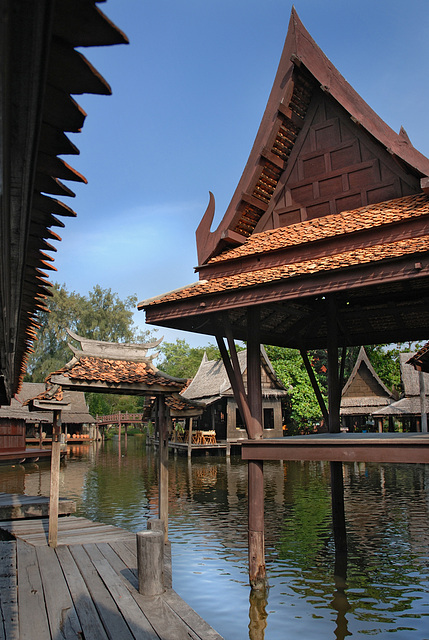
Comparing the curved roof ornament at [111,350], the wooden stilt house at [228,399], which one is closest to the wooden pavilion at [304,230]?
the curved roof ornament at [111,350]

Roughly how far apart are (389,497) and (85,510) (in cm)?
911

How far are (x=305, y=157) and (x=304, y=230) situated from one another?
166cm

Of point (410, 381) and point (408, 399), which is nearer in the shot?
point (408, 399)

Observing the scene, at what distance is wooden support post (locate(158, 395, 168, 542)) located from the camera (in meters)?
9.02

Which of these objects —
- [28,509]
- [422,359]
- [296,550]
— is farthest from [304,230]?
[28,509]

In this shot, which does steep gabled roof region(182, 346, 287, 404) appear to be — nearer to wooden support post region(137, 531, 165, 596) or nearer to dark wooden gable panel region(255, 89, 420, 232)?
dark wooden gable panel region(255, 89, 420, 232)

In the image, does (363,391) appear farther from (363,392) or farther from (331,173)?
(331,173)

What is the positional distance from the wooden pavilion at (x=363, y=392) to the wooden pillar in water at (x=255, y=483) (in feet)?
83.9

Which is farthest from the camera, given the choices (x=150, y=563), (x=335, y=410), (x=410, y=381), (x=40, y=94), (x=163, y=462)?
(x=410, y=381)

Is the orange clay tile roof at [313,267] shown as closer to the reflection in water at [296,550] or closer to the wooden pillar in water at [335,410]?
the wooden pillar in water at [335,410]

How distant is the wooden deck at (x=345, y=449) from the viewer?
21.2 ft

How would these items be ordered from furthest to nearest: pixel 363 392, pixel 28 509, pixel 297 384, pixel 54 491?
pixel 297 384 < pixel 363 392 < pixel 28 509 < pixel 54 491

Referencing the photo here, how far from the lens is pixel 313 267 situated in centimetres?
721

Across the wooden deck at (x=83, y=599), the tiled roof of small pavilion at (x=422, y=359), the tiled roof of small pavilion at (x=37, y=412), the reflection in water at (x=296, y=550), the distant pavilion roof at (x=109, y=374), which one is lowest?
the reflection in water at (x=296, y=550)
